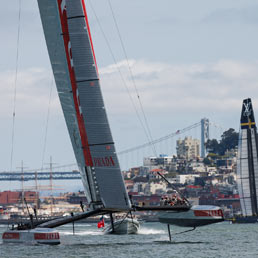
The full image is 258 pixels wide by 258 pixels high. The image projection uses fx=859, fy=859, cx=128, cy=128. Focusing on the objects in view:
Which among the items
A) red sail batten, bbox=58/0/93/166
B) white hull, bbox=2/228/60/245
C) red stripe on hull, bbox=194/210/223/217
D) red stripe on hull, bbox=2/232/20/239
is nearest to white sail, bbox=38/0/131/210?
red sail batten, bbox=58/0/93/166

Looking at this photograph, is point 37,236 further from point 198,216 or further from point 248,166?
point 248,166

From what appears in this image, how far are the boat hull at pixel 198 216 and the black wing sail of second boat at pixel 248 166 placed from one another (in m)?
40.1

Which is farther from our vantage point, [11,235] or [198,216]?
[11,235]

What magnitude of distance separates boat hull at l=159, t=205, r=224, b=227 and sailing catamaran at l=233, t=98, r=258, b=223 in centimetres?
4007

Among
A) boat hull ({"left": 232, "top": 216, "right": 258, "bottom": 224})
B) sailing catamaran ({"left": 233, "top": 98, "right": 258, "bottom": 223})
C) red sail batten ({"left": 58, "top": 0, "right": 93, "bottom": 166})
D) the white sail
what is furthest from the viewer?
boat hull ({"left": 232, "top": 216, "right": 258, "bottom": 224})

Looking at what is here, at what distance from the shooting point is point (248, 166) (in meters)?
67.9

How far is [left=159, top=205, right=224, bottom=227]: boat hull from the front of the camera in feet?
90.4

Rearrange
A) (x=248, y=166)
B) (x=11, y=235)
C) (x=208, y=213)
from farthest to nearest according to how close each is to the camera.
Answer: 1. (x=248, y=166)
2. (x=11, y=235)
3. (x=208, y=213)

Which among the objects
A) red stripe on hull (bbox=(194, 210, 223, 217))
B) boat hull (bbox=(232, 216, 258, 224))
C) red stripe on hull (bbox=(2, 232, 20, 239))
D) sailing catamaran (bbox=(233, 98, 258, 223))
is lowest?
boat hull (bbox=(232, 216, 258, 224))

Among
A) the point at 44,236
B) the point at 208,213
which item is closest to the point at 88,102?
the point at 44,236

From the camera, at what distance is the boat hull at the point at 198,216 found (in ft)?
90.4

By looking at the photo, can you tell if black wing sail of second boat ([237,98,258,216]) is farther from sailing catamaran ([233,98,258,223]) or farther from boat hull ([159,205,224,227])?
boat hull ([159,205,224,227])

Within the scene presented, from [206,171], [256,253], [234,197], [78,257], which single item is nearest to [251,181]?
[256,253]

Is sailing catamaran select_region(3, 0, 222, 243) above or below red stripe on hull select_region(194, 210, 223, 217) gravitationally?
above
